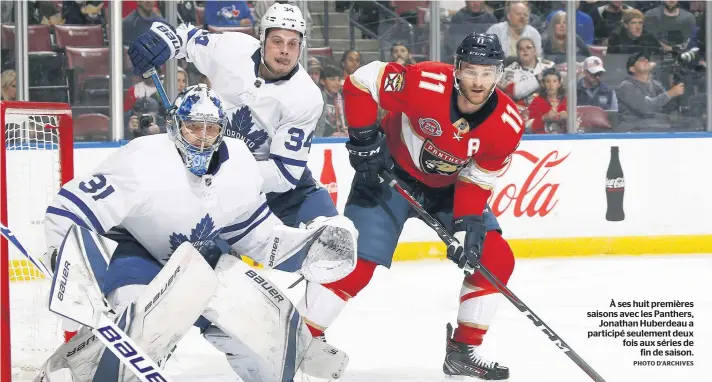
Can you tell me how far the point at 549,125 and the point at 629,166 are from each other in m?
0.53

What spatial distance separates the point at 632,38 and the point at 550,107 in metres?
0.74

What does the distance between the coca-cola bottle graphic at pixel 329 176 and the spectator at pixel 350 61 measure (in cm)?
46

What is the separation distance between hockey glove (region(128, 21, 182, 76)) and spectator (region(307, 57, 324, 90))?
3019 millimetres

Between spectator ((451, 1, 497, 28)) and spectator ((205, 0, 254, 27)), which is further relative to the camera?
spectator ((451, 1, 497, 28))

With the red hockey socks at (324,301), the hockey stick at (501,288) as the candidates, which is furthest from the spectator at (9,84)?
the red hockey socks at (324,301)

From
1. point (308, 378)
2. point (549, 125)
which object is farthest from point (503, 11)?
point (308, 378)

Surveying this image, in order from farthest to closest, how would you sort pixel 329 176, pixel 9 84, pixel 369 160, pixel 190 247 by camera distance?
pixel 329 176, pixel 9 84, pixel 369 160, pixel 190 247

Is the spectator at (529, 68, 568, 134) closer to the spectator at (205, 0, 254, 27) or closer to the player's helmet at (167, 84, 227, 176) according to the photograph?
the spectator at (205, 0, 254, 27)

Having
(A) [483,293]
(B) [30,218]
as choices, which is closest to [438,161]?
(A) [483,293]

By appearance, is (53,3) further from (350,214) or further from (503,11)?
(350,214)

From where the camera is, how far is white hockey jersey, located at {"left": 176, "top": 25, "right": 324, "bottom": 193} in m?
4.16

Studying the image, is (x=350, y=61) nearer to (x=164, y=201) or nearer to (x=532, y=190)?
(x=532, y=190)

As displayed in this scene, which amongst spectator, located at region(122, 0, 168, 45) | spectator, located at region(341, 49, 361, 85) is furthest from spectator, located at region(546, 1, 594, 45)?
spectator, located at region(122, 0, 168, 45)

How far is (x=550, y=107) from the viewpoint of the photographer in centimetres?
743
